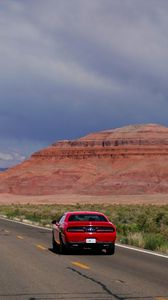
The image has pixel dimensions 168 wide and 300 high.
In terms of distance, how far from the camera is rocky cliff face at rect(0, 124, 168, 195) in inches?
5266

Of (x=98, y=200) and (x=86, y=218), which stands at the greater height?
(x=98, y=200)

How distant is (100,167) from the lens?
5837 inches

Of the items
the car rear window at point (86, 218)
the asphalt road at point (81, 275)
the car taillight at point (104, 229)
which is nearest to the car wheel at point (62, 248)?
the asphalt road at point (81, 275)

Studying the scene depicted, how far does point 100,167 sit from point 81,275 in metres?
135

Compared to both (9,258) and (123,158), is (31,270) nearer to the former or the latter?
(9,258)

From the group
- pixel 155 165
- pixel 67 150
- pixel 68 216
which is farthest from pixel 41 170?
pixel 68 216

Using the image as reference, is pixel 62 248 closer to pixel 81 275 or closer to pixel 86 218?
pixel 86 218

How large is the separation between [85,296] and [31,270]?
12.8ft

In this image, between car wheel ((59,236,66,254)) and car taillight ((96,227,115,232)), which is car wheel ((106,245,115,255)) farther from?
car wheel ((59,236,66,254))

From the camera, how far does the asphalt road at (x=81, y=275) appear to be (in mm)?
10570

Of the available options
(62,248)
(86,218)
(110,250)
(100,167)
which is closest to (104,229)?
(110,250)

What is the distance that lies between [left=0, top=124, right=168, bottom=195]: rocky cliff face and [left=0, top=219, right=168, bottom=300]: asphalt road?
10940cm

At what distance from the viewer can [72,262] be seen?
16.0 metres

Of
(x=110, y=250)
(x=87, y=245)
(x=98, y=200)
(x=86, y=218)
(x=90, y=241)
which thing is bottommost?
(x=110, y=250)
